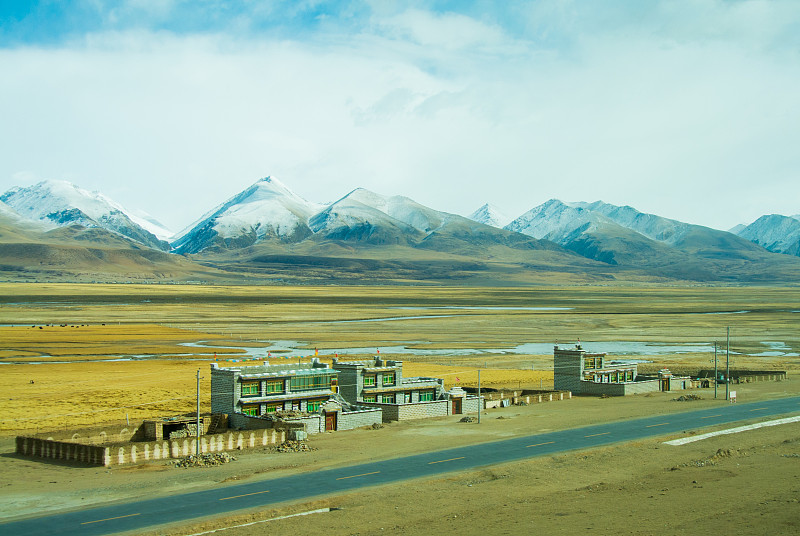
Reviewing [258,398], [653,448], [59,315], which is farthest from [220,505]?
[59,315]

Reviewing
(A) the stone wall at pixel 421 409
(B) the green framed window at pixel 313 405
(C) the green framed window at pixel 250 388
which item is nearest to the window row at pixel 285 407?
(B) the green framed window at pixel 313 405

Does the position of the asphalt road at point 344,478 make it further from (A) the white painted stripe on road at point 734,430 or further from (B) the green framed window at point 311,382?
(B) the green framed window at point 311,382

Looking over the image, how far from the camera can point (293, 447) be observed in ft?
168

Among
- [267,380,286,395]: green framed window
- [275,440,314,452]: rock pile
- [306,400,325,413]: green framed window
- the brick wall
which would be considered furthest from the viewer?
[306,400,325,413]: green framed window

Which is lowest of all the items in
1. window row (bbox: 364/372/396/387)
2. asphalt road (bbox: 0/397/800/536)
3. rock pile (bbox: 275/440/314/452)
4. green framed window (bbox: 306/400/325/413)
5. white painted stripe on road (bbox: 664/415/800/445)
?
rock pile (bbox: 275/440/314/452)

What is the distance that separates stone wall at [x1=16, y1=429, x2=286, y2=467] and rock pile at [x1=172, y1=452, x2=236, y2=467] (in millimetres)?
1661

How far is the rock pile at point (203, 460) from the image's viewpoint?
46.4 meters

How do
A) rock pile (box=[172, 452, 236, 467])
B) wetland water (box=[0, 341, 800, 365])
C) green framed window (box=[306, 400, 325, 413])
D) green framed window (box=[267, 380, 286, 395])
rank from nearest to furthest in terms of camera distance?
rock pile (box=[172, 452, 236, 467])
green framed window (box=[267, 380, 286, 395])
green framed window (box=[306, 400, 325, 413])
wetland water (box=[0, 341, 800, 365])

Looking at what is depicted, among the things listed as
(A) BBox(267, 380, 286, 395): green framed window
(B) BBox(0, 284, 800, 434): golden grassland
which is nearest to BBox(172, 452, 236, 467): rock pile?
A: (A) BBox(267, 380, 286, 395): green framed window

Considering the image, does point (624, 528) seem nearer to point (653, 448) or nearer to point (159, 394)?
point (653, 448)

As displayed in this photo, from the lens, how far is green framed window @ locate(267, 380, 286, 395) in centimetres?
6047

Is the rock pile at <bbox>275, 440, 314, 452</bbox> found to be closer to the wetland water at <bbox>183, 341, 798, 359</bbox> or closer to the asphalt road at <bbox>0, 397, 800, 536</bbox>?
the asphalt road at <bbox>0, 397, 800, 536</bbox>

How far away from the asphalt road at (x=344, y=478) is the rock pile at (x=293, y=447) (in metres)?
6.24

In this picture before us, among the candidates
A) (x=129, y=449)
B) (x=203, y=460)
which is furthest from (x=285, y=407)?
(x=129, y=449)
